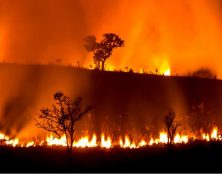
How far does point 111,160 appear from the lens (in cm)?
2477

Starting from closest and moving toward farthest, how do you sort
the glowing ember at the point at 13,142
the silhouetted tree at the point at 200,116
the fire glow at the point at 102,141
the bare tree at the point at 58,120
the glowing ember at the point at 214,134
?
1. the bare tree at the point at 58,120
2. the glowing ember at the point at 13,142
3. the fire glow at the point at 102,141
4. the glowing ember at the point at 214,134
5. the silhouetted tree at the point at 200,116

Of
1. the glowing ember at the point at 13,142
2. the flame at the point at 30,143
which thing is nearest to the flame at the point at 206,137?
the flame at the point at 30,143

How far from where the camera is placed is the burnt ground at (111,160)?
76.0 ft

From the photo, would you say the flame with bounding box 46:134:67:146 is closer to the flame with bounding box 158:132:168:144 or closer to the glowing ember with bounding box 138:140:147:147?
the glowing ember with bounding box 138:140:147:147

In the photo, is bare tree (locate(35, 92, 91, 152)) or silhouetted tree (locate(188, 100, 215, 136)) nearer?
bare tree (locate(35, 92, 91, 152))

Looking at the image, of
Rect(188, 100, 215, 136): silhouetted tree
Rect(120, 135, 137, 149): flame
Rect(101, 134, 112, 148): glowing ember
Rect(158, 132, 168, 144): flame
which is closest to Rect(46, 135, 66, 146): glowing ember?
Rect(101, 134, 112, 148): glowing ember

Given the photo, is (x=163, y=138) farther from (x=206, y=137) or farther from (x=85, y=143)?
(x=85, y=143)

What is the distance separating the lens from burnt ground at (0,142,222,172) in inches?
912

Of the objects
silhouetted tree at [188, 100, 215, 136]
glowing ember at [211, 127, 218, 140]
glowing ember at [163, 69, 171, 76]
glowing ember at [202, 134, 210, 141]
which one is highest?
glowing ember at [163, 69, 171, 76]

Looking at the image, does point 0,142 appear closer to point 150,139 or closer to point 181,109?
point 150,139

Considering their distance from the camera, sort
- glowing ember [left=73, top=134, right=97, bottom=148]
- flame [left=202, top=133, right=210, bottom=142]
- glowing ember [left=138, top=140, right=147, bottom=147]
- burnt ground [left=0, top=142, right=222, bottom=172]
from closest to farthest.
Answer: burnt ground [left=0, top=142, right=222, bottom=172] < glowing ember [left=73, top=134, right=97, bottom=148] < glowing ember [left=138, top=140, right=147, bottom=147] < flame [left=202, top=133, right=210, bottom=142]

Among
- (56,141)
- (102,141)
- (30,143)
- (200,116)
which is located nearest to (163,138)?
(102,141)

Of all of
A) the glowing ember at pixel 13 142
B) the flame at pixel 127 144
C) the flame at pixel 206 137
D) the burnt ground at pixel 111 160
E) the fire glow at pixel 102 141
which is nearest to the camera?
the burnt ground at pixel 111 160

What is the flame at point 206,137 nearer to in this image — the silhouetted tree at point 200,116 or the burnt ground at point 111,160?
the silhouetted tree at point 200,116
